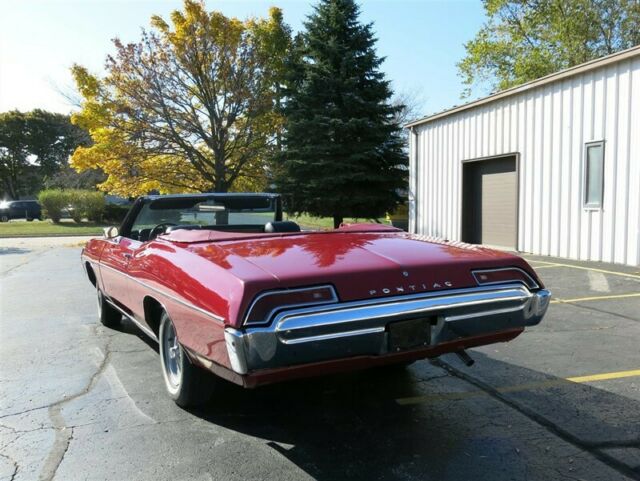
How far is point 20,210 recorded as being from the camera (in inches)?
1474

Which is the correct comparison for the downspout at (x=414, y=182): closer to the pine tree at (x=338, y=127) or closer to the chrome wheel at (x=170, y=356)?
the pine tree at (x=338, y=127)

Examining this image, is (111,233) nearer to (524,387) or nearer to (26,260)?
(524,387)

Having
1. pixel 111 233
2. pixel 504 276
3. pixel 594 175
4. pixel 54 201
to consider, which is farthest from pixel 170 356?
pixel 54 201

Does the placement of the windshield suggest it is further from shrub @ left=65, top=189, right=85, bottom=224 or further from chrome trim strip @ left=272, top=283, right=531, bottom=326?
shrub @ left=65, top=189, right=85, bottom=224

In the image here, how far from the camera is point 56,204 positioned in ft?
94.3

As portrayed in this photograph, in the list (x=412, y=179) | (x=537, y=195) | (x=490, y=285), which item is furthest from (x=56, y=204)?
(x=490, y=285)

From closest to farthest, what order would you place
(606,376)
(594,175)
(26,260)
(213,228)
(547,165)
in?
(606,376)
(213,228)
(594,175)
(547,165)
(26,260)

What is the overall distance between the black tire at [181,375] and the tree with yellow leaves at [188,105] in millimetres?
18275

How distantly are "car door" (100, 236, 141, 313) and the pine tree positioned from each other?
16268 mm

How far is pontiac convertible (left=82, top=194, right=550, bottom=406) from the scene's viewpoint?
99.3 inches

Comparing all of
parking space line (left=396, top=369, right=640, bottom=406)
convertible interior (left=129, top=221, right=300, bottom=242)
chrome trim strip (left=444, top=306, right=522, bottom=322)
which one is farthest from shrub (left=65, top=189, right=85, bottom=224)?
chrome trim strip (left=444, top=306, right=522, bottom=322)

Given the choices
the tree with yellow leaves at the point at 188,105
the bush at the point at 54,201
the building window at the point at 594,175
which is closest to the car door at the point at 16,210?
the bush at the point at 54,201

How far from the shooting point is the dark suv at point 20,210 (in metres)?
36.6

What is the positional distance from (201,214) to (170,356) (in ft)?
4.70
